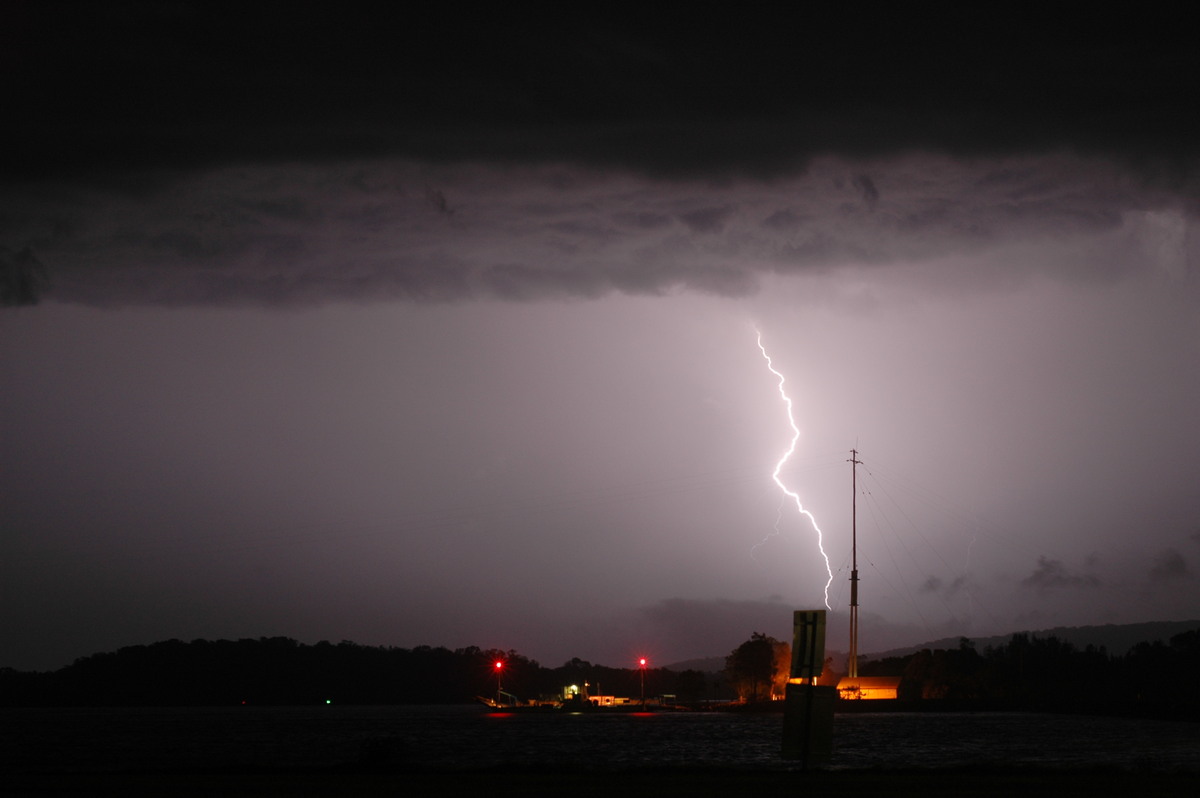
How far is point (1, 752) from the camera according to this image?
8838 centimetres

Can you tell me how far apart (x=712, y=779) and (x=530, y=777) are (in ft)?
15.2

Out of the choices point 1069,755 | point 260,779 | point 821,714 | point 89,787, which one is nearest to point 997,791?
point 821,714

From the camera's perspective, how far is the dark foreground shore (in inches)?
982

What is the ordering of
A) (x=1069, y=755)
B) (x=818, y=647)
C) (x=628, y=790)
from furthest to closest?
1. (x=1069, y=755)
2. (x=628, y=790)
3. (x=818, y=647)

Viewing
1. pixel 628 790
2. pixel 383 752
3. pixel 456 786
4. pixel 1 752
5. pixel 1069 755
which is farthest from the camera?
pixel 1 752

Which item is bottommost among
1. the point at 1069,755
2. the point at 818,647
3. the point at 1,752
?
the point at 1,752

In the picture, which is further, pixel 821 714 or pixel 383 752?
pixel 383 752

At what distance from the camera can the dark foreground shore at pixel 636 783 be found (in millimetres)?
24938

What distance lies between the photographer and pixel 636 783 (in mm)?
27406

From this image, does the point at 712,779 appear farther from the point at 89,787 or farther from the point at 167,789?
the point at 89,787

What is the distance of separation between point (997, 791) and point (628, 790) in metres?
7.71

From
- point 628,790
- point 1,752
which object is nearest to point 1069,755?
point 628,790

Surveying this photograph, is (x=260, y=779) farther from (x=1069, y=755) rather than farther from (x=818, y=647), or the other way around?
(x=1069, y=755)

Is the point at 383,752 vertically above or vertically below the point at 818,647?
below
